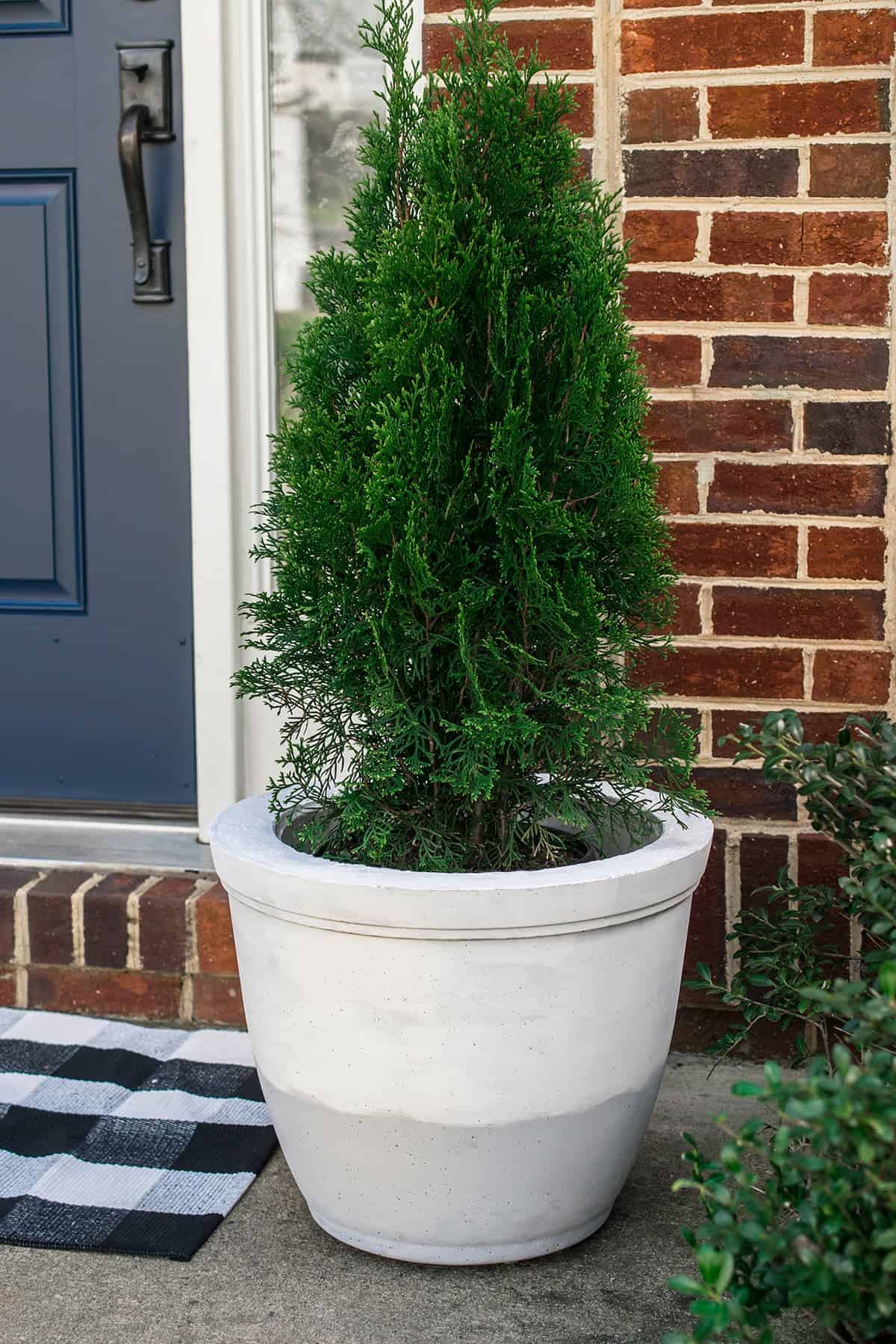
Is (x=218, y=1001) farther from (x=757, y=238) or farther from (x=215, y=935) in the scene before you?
(x=757, y=238)

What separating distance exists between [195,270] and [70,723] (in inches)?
36.1

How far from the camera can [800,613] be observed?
2.21 meters

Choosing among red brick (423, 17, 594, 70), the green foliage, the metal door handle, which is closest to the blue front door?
the metal door handle

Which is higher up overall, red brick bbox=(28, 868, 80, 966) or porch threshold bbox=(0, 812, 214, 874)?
porch threshold bbox=(0, 812, 214, 874)

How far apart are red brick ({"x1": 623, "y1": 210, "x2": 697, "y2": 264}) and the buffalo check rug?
1506 mm

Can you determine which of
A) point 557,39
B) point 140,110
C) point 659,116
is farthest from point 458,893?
point 140,110

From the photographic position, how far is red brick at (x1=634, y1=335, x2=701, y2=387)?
219 cm

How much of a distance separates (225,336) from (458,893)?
4.43 feet

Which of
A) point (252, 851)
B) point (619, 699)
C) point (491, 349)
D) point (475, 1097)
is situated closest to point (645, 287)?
point (491, 349)

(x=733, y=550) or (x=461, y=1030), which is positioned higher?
(x=733, y=550)

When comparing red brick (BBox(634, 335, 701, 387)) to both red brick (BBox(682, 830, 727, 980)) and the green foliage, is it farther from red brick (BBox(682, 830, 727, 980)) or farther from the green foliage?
the green foliage

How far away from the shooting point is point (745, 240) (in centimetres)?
216

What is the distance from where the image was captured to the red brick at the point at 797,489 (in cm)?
217

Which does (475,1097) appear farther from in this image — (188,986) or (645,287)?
(645,287)
